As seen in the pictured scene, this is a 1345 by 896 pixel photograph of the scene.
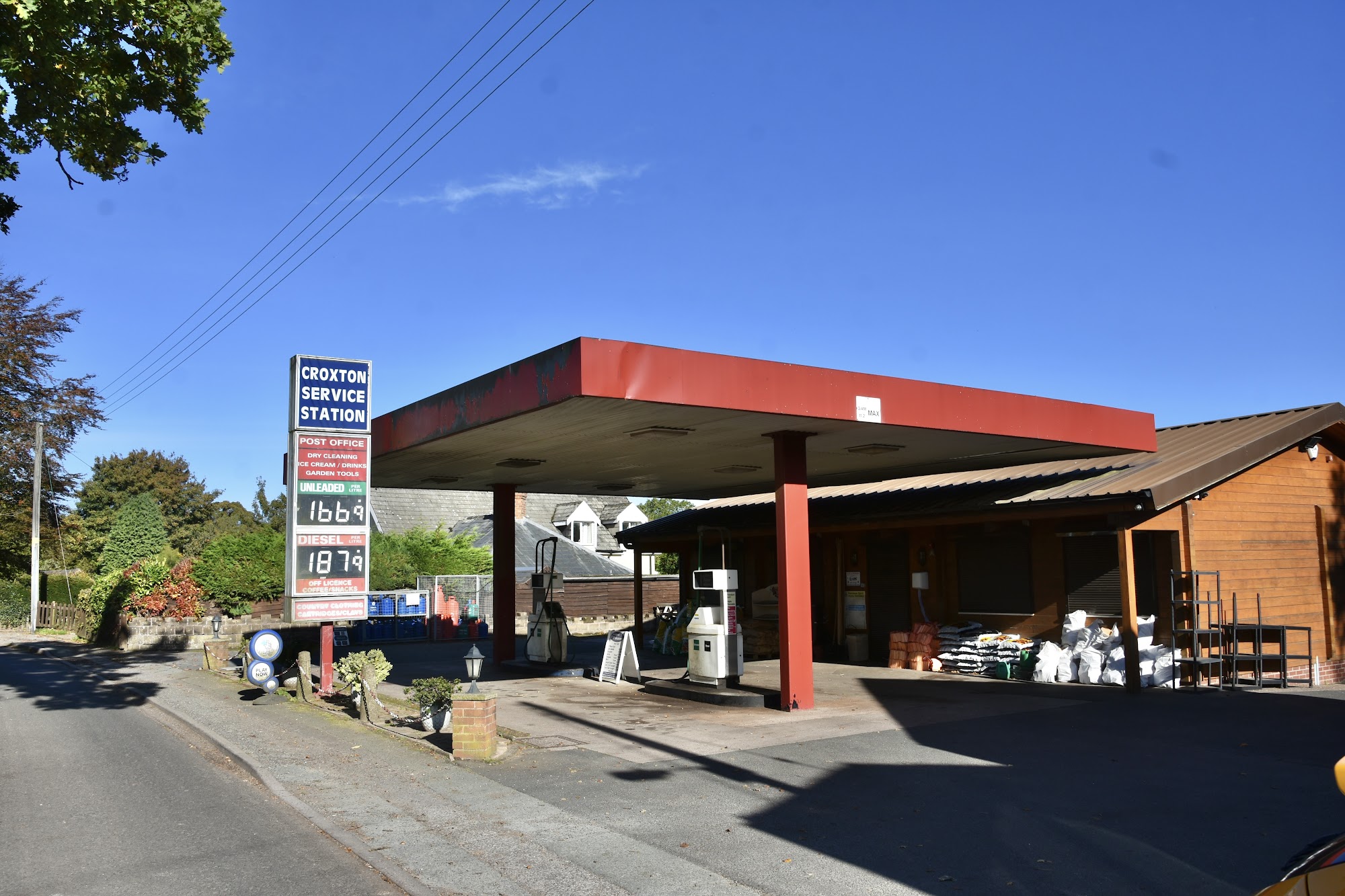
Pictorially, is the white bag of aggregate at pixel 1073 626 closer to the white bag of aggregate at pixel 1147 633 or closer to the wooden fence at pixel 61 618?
the white bag of aggregate at pixel 1147 633

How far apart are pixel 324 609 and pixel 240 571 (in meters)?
17.1

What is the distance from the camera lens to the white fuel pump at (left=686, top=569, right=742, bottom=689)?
15.1 metres

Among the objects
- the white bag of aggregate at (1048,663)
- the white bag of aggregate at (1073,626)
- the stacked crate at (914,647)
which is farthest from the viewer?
the stacked crate at (914,647)

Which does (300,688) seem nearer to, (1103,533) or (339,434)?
(339,434)

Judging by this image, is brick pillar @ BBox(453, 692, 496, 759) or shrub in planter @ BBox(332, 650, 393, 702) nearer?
brick pillar @ BBox(453, 692, 496, 759)

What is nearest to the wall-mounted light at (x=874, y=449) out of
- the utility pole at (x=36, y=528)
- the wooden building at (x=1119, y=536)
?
the wooden building at (x=1119, y=536)

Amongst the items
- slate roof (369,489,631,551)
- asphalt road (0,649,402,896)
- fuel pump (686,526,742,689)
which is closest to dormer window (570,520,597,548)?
slate roof (369,489,631,551)

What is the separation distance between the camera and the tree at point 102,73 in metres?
9.98

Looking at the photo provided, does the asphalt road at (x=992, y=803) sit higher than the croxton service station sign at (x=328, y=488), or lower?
lower

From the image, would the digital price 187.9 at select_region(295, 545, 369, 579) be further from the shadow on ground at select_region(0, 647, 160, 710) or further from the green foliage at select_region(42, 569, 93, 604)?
the green foliage at select_region(42, 569, 93, 604)

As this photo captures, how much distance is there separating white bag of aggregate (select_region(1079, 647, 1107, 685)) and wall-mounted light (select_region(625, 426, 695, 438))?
25.6 feet

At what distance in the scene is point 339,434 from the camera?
14844 mm

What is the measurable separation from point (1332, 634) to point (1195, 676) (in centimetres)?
528

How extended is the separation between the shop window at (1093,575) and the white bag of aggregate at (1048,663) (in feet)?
3.19
